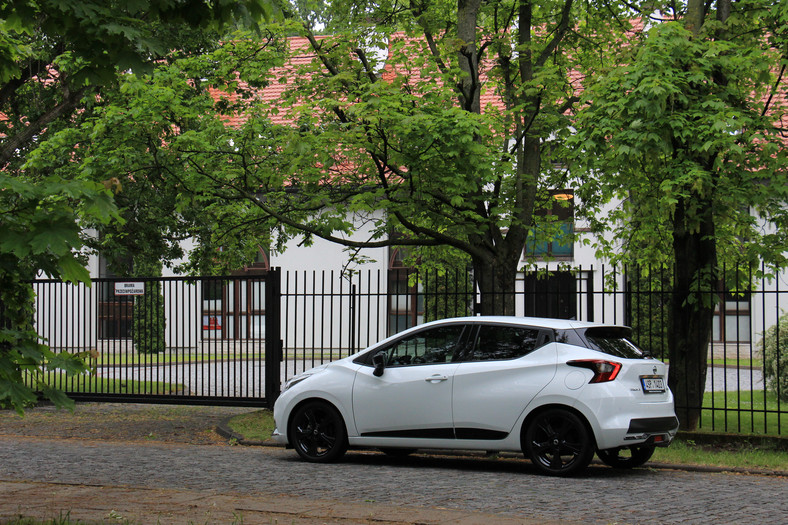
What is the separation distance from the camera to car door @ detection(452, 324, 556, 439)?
9375 mm

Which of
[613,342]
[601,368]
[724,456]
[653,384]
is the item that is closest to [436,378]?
[601,368]

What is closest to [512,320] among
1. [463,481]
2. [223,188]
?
[463,481]

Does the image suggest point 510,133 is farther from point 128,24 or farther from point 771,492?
point 128,24

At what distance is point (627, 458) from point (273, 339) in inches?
262

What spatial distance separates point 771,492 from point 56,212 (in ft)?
22.1

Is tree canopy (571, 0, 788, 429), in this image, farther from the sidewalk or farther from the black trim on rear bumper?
the sidewalk

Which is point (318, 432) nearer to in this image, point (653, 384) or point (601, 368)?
point (601, 368)

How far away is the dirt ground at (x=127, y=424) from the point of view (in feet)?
44.9

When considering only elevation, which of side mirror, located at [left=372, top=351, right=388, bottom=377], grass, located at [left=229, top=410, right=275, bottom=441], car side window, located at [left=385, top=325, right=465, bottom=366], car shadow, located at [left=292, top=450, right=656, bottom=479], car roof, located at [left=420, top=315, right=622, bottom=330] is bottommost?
grass, located at [left=229, top=410, right=275, bottom=441]

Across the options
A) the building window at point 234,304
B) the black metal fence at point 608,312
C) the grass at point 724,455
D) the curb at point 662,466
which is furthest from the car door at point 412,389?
the building window at point 234,304

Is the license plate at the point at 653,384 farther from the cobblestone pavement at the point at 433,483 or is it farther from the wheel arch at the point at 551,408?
the cobblestone pavement at the point at 433,483

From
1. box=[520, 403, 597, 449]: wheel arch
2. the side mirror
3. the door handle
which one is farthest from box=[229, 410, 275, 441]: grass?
box=[520, 403, 597, 449]: wheel arch

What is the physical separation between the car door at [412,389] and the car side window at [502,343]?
24cm

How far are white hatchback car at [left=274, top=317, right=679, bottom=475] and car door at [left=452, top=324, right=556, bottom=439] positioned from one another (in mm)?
12
